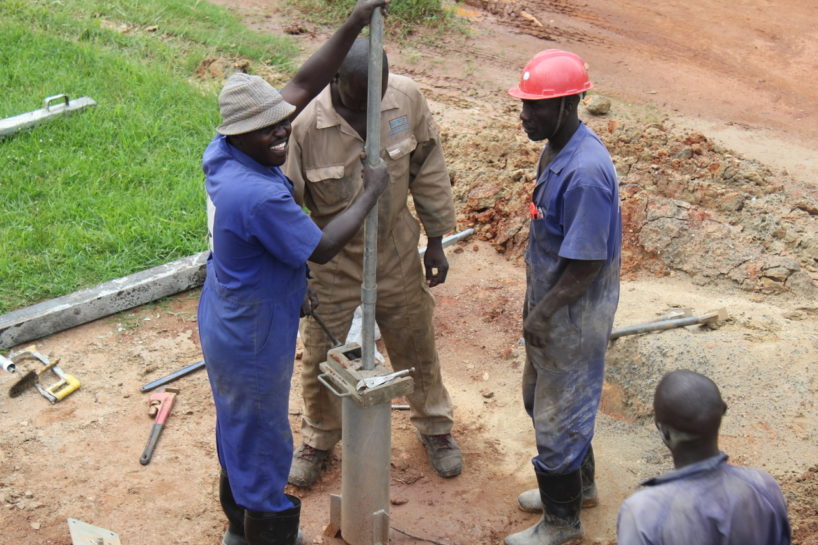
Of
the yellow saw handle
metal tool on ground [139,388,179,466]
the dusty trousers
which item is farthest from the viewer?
the yellow saw handle

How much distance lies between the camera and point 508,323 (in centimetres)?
550

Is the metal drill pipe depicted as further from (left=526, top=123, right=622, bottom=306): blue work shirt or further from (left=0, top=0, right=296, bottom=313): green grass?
(left=0, top=0, right=296, bottom=313): green grass

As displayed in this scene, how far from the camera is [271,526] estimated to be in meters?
3.47

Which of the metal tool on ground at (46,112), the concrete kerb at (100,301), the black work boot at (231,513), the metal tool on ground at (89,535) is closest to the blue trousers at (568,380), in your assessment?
the black work boot at (231,513)

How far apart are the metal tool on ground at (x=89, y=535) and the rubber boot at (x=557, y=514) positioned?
164cm

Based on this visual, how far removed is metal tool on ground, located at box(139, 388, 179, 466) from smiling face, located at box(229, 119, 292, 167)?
1.90m

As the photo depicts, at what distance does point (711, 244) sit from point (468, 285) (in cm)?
156

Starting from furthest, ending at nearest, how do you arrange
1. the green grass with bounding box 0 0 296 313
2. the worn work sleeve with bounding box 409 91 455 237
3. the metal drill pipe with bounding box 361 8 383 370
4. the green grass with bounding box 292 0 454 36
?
1. the green grass with bounding box 292 0 454 36
2. the green grass with bounding box 0 0 296 313
3. the worn work sleeve with bounding box 409 91 455 237
4. the metal drill pipe with bounding box 361 8 383 370

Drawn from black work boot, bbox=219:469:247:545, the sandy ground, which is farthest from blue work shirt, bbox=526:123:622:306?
black work boot, bbox=219:469:247:545

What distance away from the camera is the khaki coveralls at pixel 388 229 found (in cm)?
374

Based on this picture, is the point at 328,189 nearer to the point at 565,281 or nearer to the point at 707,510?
the point at 565,281

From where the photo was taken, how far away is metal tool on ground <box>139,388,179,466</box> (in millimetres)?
4372

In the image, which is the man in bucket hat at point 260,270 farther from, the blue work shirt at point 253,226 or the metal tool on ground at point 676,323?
the metal tool on ground at point 676,323

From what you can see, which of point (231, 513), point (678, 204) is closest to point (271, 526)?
point (231, 513)
